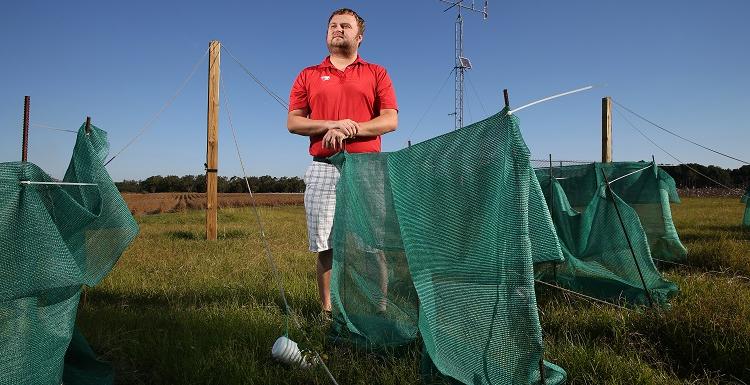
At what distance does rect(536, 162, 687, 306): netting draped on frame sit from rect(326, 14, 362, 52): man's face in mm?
2415

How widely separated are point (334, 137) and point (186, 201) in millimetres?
20064

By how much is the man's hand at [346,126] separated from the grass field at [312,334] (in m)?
1.13

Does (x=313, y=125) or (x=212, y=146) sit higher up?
(x=212, y=146)

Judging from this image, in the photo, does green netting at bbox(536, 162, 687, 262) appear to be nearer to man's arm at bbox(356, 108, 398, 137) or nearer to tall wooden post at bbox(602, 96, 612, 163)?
tall wooden post at bbox(602, 96, 612, 163)

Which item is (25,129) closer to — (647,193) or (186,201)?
(647,193)

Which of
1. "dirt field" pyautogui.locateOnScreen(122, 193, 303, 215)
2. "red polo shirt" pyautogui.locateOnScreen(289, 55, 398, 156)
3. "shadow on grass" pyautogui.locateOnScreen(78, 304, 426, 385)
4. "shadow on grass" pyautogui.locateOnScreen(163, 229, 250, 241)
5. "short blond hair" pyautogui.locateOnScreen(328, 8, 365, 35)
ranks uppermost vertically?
"short blond hair" pyautogui.locateOnScreen(328, 8, 365, 35)

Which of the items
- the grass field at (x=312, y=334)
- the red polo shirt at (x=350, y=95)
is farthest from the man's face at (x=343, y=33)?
the grass field at (x=312, y=334)

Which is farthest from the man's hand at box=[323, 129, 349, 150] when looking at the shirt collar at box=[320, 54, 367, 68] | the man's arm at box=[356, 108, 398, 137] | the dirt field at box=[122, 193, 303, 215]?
the dirt field at box=[122, 193, 303, 215]

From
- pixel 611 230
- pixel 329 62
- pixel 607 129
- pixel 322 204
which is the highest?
pixel 607 129

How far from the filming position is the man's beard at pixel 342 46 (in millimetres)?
2932

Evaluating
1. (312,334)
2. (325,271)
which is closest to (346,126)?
(325,271)

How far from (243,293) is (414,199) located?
8.36ft

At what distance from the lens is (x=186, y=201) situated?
69.6ft

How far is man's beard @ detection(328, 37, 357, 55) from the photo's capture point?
2.93 meters
